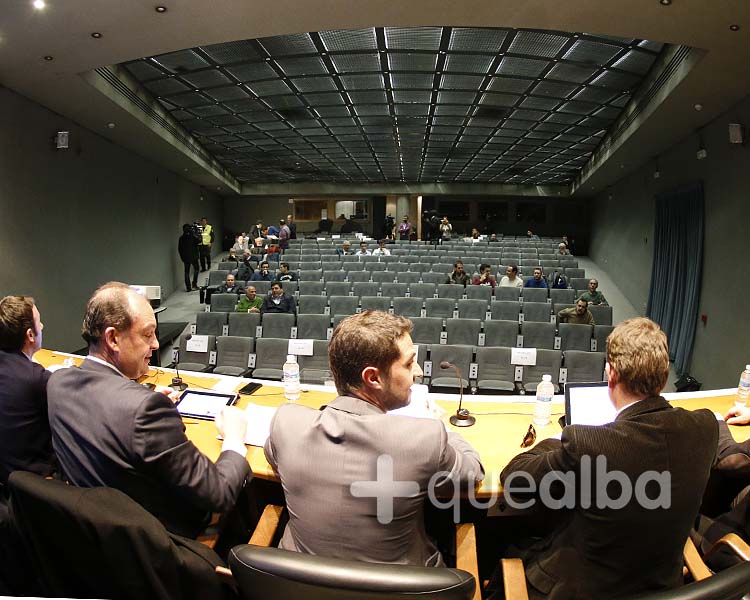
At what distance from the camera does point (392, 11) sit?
4.36 metres

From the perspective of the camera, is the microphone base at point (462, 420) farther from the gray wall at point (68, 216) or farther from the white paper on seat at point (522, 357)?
the gray wall at point (68, 216)

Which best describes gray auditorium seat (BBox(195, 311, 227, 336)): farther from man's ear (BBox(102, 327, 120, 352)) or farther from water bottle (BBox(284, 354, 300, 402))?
man's ear (BBox(102, 327, 120, 352))

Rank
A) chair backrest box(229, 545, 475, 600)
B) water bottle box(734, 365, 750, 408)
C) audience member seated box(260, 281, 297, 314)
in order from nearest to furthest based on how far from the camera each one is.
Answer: chair backrest box(229, 545, 475, 600)
water bottle box(734, 365, 750, 408)
audience member seated box(260, 281, 297, 314)

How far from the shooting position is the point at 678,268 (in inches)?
293

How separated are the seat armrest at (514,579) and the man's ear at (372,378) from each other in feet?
2.42

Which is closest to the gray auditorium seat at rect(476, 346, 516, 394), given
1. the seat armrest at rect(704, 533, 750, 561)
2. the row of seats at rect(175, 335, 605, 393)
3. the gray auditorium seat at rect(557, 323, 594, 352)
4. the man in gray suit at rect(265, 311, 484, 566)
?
the row of seats at rect(175, 335, 605, 393)

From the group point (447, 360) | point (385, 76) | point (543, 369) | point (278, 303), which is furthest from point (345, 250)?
point (543, 369)

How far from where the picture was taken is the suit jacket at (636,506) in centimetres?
120

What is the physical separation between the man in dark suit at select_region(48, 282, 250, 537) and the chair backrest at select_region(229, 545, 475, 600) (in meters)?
0.47

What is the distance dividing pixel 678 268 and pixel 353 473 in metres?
8.18

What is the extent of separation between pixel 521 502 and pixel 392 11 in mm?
4513

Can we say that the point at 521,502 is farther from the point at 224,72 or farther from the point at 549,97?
the point at 549,97

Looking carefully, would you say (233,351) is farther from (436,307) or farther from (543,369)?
(543,369)

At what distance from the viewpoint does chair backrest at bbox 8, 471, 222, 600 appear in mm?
1024
